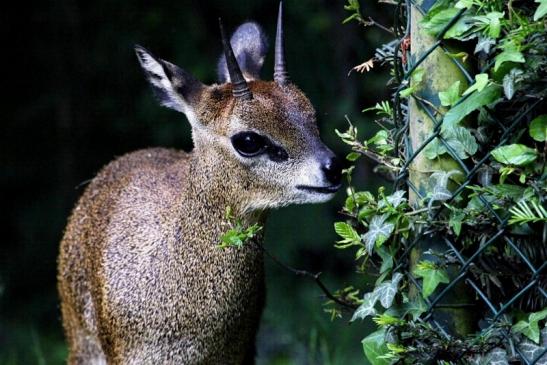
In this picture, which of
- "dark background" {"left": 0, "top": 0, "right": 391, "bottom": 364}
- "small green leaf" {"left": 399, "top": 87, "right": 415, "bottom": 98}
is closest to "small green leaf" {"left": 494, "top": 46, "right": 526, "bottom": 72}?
"small green leaf" {"left": 399, "top": 87, "right": 415, "bottom": 98}

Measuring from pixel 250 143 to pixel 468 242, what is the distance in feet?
3.70

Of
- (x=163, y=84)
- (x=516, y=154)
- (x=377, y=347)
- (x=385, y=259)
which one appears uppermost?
(x=516, y=154)

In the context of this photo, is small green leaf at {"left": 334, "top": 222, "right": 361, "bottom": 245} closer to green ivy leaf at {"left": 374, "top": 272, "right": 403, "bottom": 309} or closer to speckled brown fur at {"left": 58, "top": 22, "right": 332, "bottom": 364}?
green ivy leaf at {"left": 374, "top": 272, "right": 403, "bottom": 309}

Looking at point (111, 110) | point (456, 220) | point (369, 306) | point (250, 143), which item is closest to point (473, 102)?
point (456, 220)

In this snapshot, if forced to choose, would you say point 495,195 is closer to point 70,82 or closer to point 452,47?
point 452,47

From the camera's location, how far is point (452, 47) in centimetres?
280

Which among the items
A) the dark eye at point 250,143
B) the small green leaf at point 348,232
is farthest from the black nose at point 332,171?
the small green leaf at point 348,232

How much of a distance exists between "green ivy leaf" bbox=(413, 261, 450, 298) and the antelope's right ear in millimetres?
1509

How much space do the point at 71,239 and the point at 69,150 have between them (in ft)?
10.3

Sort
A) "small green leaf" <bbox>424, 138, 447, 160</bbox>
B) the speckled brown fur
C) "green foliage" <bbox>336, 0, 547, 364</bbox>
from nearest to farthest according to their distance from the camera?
1. "green foliage" <bbox>336, 0, 547, 364</bbox>
2. "small green leaf" <bbox>424, 138, 447, 160</bbox>
3. the speckled brown fur

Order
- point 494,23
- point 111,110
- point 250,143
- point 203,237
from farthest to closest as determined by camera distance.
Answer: point 111,110
point 203,237
point 250,143
point 494,23

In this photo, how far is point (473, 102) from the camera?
2.64 meters

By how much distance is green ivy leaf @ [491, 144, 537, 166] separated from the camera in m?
2.56

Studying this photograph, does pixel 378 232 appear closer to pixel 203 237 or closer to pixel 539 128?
pixel 539 128
